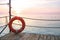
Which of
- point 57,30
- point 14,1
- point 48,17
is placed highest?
point 14,1

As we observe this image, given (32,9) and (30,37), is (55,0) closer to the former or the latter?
(32,9)

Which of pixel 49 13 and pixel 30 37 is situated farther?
pixel 49 13

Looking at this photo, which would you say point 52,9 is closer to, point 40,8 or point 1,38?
point 40,8

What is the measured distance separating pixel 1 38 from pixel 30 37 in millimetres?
768

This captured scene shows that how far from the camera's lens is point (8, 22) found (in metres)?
4.75

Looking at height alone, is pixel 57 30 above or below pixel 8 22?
below

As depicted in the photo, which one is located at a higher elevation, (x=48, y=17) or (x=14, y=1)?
(x=14, y=1)

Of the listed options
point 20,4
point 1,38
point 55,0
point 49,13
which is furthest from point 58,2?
point 1,38

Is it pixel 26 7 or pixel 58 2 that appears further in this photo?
pixel 26 7

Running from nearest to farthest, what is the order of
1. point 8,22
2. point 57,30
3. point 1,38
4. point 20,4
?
point 1,38 → point 8,22 → point 57,30 → point 20,4

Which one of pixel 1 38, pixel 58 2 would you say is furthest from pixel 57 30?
pixel 1 38

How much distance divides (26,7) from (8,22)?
1.59 metres

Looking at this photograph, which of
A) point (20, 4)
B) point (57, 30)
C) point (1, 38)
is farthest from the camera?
point (20, 4)

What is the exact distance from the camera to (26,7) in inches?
242
